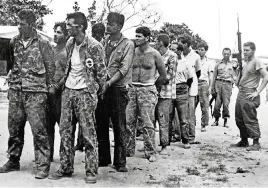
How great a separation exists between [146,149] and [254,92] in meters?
2.60

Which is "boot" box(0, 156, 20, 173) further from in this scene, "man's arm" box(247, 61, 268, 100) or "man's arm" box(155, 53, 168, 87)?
"man's arm" box(247, 61, 268, 100)

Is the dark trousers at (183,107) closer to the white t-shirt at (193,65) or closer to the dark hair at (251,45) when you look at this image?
the white t-shirt at (193,65)

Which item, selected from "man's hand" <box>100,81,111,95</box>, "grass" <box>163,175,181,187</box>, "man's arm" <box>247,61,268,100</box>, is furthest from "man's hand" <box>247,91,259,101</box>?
"man's hand" <box>100,81,111,95</box>

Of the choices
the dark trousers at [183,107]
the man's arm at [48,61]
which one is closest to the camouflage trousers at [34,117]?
the man's arm at [48,61]

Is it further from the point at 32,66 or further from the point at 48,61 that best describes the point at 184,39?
the point at 32,66

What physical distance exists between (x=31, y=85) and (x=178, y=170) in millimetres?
2412

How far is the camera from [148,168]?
6.11m

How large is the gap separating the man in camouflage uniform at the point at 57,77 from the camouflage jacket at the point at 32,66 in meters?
0.22

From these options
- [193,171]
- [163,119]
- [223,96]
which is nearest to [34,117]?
[193,171]

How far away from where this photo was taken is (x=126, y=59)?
5.80 meters

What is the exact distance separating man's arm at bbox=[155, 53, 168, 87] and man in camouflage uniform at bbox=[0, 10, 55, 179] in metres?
2.02

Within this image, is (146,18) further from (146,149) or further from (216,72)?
(146,149)

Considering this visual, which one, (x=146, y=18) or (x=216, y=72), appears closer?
(x=216, y=72)

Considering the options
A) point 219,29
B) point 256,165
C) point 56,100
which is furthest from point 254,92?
point 219,29
